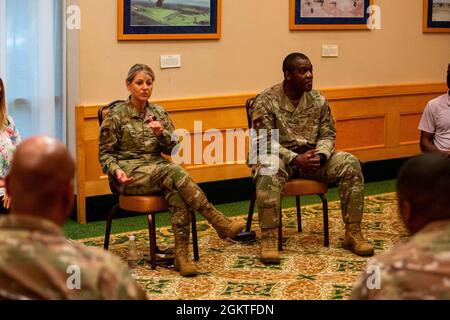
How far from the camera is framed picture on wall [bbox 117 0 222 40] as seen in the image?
261 inches

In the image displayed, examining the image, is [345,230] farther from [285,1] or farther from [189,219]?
[285,1]

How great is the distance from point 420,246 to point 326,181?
382 cm

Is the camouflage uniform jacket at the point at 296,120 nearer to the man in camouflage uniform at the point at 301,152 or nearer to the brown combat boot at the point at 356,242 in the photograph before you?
the man in camouflage uniform at the point at 301,152

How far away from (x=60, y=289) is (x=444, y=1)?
7470mm

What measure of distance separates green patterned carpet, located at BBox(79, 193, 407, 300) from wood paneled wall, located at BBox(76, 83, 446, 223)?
0.61 m


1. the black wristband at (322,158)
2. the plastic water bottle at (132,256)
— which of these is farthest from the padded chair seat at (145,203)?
the black wristband at (322,158)

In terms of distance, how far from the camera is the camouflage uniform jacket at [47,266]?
1972 mm

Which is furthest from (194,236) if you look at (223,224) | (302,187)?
(302,187)

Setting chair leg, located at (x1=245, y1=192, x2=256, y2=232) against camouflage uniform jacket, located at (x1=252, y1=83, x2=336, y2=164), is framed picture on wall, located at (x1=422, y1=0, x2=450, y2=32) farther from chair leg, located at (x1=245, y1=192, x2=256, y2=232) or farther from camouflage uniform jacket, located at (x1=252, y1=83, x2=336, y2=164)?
chair leg, located at (x1=245, y1=192, x2=256, y2=232)

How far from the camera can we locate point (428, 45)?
8.72m

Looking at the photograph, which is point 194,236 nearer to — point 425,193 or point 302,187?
point 302,187

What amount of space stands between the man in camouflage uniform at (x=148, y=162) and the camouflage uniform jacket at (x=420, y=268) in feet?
10.6

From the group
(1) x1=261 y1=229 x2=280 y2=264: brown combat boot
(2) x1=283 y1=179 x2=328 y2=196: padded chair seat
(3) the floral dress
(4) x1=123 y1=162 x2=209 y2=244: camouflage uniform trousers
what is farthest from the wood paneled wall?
(1) x1=261 y1=229 x2=280 y2=264: brown combat boot
